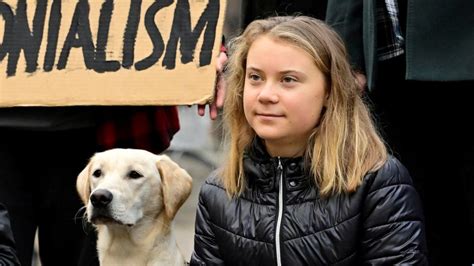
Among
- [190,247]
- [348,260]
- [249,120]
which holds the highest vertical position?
[249,120]

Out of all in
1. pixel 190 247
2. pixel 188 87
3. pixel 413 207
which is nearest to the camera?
pixel 413 207

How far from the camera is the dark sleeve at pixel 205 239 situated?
412 cm

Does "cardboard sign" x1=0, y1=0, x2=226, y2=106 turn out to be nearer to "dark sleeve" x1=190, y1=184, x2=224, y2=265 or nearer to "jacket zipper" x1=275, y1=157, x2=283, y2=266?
"dark sleeve" x1=190, y1=184, x2=224, y2=265

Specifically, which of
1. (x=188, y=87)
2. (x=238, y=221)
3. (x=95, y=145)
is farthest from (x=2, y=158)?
(x=238, y=221)

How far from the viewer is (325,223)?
3.87 metres

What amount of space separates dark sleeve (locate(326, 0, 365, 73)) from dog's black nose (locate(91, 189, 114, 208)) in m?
1.01

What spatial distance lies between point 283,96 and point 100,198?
950mm

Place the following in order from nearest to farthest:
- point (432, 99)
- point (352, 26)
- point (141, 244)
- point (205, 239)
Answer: point (205, 239)
point (432, 99)
point (352, 26)
point (141, 244)

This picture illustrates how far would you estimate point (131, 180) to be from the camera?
4.71 meters

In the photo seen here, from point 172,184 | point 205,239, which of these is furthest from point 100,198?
point 205,239

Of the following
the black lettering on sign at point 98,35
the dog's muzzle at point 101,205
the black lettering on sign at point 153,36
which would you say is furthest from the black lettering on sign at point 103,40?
A: the dog's muzzle at point 101,205

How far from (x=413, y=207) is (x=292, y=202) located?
0.37m

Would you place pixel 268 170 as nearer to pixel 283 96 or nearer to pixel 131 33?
pixel 283 96

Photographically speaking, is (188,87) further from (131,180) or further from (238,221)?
(238,221)
